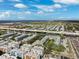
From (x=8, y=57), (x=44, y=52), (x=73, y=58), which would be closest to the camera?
(x=8, y=57)

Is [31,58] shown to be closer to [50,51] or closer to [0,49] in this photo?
[50,51]

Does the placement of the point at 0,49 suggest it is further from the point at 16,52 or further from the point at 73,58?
the point at 73,58

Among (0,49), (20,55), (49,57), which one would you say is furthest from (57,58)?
(0,49)

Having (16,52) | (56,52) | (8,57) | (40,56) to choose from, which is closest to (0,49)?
(16,52)

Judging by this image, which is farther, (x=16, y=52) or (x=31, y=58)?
(x=16, y=52)

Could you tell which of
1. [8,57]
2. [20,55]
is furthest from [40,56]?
[8,57]

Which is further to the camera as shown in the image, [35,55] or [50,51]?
[50,51]

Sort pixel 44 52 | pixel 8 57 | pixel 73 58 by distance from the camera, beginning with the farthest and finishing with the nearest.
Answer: pixel 44 52, pixel 73 58, pixel 8 57

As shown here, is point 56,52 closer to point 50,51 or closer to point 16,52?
point 50,51
